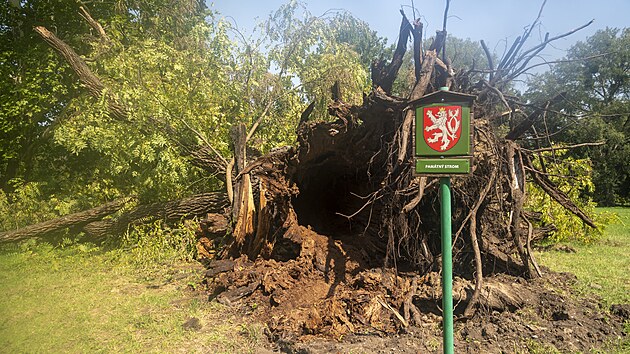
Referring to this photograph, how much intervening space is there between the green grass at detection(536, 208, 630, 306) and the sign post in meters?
2.95

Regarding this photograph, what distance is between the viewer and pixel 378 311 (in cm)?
446

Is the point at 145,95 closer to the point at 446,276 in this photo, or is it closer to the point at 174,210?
the point at 174,210

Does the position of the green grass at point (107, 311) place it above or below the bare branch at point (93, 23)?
below

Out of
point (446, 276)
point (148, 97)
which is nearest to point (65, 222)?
point (148, 97)

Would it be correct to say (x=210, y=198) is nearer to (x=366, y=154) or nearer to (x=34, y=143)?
(x=366, y=154)

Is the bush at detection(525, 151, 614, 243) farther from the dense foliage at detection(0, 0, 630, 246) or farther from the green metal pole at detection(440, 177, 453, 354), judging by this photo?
the green metal pole at detection(440, 177, 453, 354)

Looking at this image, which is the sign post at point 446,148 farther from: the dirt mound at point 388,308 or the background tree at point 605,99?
the background tree at point 605,99

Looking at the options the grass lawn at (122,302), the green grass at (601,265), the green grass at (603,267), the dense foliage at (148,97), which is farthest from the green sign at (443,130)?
the dense foliage at (148,97)

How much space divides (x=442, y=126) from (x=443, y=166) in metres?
0.29

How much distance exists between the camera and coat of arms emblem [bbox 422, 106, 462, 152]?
3.03m

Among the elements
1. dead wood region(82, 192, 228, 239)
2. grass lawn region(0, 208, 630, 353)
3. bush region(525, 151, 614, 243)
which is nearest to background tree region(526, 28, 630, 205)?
bush region(525, 151, 614, 243)

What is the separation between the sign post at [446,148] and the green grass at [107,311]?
2.05m

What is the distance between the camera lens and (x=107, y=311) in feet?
17.0

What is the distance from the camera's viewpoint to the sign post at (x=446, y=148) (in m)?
2.99
